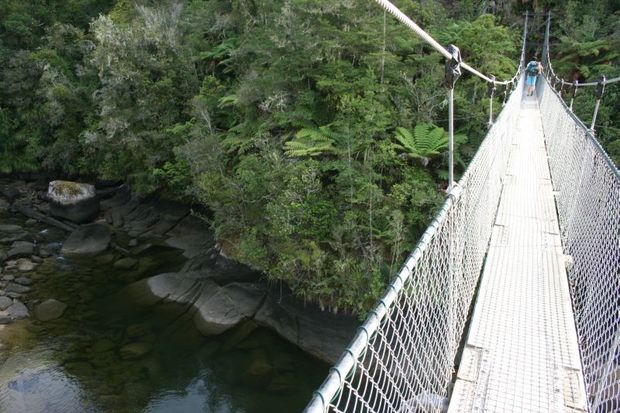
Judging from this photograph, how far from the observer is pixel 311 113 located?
7.80 metres

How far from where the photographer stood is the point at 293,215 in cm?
660

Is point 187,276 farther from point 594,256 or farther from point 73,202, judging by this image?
→ point 594,256

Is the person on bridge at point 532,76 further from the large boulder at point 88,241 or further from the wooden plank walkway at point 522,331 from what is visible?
the large boulder at point 88,241

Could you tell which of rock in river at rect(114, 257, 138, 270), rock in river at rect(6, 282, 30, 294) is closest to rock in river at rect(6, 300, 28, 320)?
rock in river at rect(6, 282, 30, 294)

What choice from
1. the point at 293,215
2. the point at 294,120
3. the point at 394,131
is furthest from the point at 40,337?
the point at 394,131

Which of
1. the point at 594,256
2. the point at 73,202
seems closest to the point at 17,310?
the point at 73,202

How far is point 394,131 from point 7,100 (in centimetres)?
1408

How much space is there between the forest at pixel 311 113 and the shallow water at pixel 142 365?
1254mm

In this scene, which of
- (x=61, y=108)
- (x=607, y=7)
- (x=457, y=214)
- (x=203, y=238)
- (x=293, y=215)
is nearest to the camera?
(x=457, y=214)

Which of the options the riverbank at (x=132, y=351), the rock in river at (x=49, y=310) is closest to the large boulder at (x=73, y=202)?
the riverbank at (x=132, y=351)

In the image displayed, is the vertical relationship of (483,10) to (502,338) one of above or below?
above

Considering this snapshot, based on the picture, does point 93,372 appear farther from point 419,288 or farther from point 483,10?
point 483,10

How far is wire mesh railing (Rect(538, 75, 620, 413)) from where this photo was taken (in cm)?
214

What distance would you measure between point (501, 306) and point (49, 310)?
8387 millimetres
